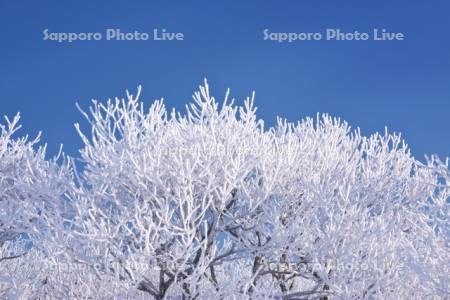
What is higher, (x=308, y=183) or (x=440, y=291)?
(x=308, y=183)

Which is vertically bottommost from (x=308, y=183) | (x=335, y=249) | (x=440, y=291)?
(x=440, y=291)

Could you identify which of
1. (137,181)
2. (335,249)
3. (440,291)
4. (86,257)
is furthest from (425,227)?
(86,257)

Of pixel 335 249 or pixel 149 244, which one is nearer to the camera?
pixel 149 244

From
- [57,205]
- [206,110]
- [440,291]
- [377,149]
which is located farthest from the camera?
[377,149]

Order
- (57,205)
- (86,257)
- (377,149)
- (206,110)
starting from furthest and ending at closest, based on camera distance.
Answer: (377,149) < (206,110) < (57,205) < (86,257)

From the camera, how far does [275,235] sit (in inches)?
452

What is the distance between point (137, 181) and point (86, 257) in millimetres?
1729

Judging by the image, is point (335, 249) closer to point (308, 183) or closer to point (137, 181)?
point (308, 183)

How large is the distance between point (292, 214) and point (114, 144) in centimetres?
444

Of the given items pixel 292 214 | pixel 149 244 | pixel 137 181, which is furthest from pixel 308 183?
pixel 149 244

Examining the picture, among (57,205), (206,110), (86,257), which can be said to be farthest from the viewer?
(206,110)

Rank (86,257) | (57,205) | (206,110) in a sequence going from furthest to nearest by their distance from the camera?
(206,110), (57,205), (86,257)

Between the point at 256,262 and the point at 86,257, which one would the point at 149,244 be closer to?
the point at 86,257

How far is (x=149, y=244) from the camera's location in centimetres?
908
